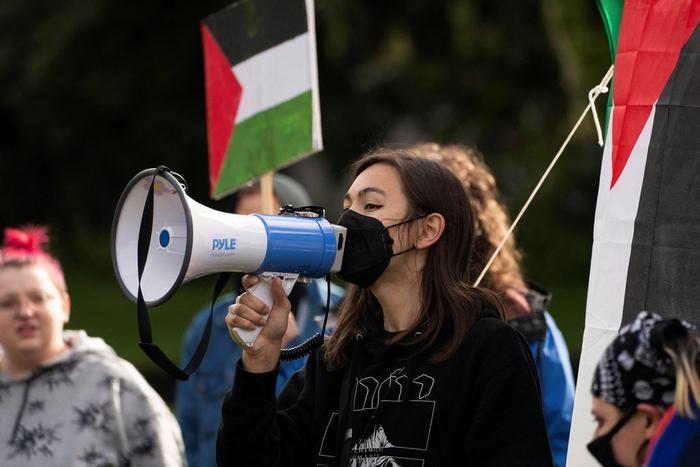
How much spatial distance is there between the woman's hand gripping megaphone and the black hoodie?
4 centimetres

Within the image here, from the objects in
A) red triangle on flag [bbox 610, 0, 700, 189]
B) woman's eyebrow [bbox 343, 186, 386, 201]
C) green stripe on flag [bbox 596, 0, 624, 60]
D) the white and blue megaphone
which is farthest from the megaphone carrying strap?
green stripe on flag [bbox 596, 0, 624, 60]

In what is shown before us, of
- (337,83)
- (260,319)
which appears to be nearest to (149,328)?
(260,319)

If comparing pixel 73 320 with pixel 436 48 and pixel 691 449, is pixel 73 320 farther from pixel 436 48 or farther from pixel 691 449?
pixel 691 449

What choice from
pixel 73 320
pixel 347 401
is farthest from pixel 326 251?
pixel 73 320

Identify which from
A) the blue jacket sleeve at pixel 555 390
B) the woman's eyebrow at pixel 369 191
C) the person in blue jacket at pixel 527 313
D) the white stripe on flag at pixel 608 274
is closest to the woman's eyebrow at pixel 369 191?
the woman's eyebrow at pixel 369 191

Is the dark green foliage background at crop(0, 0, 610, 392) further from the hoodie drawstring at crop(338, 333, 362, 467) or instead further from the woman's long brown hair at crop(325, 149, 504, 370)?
the hoodie drawstring at crop(338, 333, 362, 467)

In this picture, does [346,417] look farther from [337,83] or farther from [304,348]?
[337,83]

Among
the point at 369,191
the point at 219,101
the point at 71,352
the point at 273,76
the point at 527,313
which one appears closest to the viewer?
the point at 369,191

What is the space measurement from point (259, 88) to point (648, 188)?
1.62m

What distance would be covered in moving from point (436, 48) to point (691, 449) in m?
11.7

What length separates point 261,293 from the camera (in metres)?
2.91

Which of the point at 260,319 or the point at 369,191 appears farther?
the point at 369,191

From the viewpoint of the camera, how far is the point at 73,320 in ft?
49.6

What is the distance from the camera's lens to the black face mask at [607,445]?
2279mm
